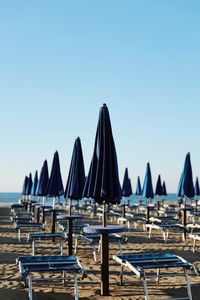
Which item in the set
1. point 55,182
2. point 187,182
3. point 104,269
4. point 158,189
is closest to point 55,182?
point 55,182

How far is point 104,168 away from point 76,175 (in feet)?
8.26

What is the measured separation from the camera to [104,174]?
19.4 feet

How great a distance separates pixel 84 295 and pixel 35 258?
2.84 feet

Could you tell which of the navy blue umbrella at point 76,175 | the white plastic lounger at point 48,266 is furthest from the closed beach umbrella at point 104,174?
the navy blue umbrella at point 76,175

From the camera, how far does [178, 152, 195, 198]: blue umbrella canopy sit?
11.6m

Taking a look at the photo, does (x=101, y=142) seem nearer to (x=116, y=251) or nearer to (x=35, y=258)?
(x=35, y=258)

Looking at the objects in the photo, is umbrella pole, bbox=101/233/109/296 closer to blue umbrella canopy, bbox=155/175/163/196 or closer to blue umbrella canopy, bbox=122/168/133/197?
blue umbrella canopy, bbox=155/175/163/196

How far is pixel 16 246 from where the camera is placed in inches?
416

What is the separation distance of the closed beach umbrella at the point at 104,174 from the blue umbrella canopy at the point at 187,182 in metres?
5.99

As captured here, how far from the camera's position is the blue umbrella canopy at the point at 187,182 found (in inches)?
456

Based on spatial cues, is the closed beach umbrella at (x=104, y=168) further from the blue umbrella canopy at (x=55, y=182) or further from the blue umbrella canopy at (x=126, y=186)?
the blue umbrella canopy at (x=126, y=186)

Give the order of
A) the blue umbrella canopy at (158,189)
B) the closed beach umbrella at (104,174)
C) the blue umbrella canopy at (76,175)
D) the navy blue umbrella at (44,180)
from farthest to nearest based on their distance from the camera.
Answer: the blue umbrella canopy at (158,189)
the navy blue umbrella at (44,180)
the blue umbrella canopy at (76,175)
the closed beach umbrella at (104,174)

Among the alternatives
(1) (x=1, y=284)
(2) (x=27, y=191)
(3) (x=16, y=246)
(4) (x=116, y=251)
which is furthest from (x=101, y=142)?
(2) (x=27, y=191)

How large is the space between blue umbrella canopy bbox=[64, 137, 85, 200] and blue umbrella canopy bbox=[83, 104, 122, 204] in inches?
85.5
